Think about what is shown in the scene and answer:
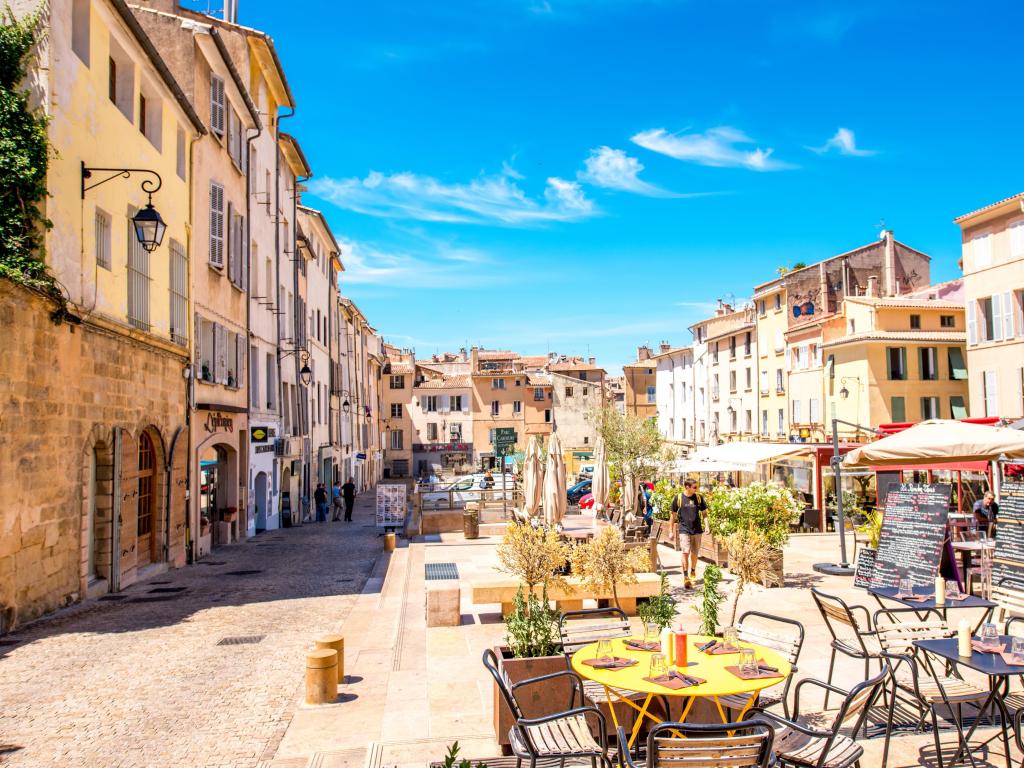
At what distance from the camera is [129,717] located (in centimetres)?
722

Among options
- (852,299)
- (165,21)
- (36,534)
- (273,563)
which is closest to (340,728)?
(36,534)

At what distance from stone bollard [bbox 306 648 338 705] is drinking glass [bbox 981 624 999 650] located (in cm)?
527

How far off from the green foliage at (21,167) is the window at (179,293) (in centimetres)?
591

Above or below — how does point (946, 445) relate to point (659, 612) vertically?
above

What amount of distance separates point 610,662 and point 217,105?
64.6 feet

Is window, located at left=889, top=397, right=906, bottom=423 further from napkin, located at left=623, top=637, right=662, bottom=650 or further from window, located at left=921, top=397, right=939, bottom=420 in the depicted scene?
napkin, located at left=623, top=637, right=662, bottom=650

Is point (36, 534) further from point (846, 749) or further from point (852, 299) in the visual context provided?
point (852, 299)

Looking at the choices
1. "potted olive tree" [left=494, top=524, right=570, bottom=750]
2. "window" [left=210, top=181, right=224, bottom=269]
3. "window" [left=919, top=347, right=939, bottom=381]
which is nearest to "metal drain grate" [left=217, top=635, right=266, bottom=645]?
"potted olive tree" [left=494, top=524, right=570, bottom=750]

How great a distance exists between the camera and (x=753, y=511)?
13.9 m

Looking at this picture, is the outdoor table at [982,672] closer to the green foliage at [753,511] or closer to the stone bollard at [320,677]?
the stone bollard at [320,677]

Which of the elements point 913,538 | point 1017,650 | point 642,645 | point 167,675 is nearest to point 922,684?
point 1017,650

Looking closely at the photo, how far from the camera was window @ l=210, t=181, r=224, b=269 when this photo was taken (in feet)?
66.3

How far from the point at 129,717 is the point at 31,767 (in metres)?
1.18

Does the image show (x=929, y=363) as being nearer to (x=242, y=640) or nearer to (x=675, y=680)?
(x=242, y=640)
